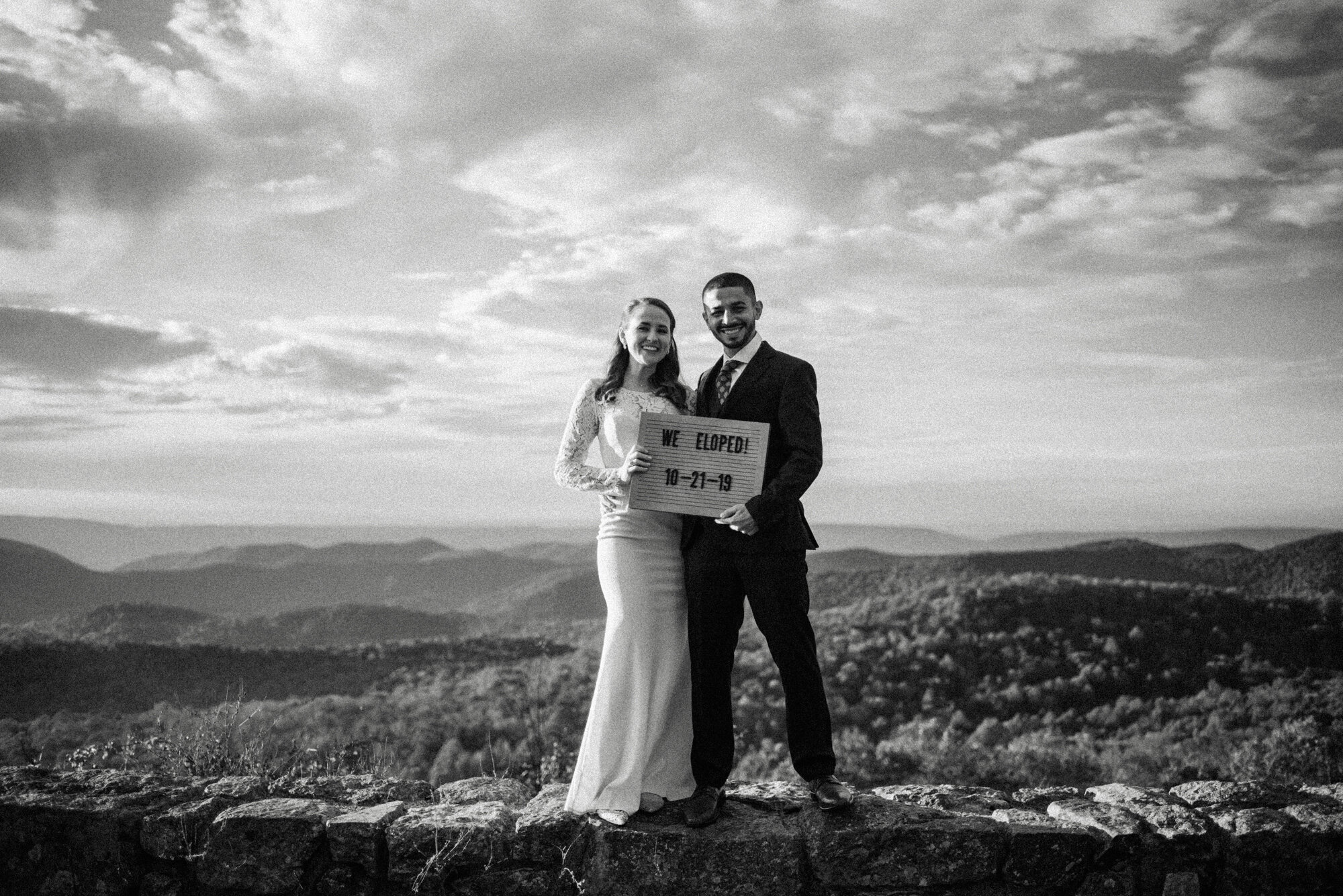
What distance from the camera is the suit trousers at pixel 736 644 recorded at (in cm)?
338

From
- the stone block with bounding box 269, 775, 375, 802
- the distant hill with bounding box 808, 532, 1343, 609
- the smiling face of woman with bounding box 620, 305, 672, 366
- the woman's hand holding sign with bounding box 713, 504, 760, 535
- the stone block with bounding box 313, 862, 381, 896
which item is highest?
the smiling face of woman with bounding box 620, 305, 672, 366

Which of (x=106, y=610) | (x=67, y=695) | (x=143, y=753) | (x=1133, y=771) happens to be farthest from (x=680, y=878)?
(x=106, y=610)

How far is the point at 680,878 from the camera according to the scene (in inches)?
129

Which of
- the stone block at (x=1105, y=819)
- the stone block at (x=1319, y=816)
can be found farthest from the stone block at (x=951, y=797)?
the stone block at (x=1319, y=816)

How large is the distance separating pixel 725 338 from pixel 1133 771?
30.4 ft

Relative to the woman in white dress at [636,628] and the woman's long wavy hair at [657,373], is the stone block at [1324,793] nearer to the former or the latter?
the woman in white dress at [636,628]

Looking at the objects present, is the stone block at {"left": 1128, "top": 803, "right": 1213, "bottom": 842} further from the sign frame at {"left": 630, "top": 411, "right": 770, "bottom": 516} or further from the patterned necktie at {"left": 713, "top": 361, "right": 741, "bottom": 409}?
the patterned necktie at {"left": 713, "top": 361, "right": 741, "bottom": 409}

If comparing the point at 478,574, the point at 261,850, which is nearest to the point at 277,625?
the point at 478,574

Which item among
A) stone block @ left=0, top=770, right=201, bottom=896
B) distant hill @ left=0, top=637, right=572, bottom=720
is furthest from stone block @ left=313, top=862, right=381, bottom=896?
distant hill @ left=0, top=637, right=572, bottom=720

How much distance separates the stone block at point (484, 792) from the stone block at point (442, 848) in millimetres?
365

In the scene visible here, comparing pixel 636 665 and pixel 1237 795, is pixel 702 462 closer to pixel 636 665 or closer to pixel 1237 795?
pixel 636 665

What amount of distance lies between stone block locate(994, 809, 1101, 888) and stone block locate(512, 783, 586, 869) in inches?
66.6

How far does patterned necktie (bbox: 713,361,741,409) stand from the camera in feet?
11.9

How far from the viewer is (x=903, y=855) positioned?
3.27 meters
